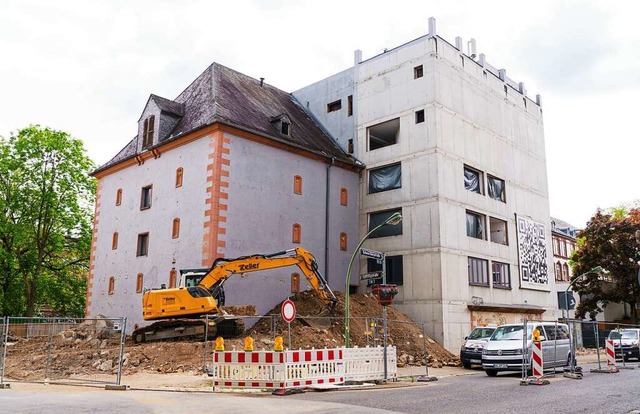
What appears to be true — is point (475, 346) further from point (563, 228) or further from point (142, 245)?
point (563, 228)

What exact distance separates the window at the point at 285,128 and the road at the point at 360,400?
19.0 meters

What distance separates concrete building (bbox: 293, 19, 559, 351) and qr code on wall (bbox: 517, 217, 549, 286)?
0.10 metres

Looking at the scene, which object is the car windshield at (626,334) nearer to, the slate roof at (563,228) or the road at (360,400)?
the road at (360,400)

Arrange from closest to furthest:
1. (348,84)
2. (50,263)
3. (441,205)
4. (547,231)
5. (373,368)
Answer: (373,368) < (441,205) < (348,84) < (547,231) < (50,263)

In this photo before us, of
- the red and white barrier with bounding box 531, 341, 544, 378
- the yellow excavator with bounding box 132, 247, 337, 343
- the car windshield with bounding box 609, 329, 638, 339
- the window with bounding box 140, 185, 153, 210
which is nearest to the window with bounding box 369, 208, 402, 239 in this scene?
the yellow excavator with bounding box 132, 247, 337, 343

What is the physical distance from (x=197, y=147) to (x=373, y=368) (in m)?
16.2

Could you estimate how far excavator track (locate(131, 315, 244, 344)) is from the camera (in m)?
23.8

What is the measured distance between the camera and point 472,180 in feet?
116

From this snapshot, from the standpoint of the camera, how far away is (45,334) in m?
30.1

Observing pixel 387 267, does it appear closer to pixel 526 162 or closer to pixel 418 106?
pixel 418 106

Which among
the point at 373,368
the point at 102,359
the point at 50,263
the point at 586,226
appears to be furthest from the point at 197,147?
the point at 586,226

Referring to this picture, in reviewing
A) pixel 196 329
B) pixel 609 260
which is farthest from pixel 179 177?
pixel 609 260

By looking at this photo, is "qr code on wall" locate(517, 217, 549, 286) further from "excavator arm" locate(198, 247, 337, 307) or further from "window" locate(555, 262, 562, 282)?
"window" locate(555, 262, 562, 282)

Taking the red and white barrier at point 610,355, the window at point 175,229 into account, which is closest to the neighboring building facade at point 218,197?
the window at point 175,229
